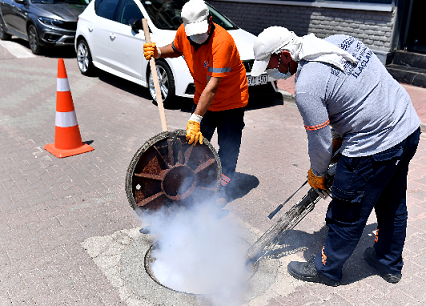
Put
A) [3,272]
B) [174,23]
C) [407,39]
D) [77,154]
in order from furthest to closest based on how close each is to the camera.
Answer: [407,39] < [174,23] < [77,154] < [3,272]

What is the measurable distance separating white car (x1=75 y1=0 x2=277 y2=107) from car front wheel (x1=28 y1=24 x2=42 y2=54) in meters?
2.66

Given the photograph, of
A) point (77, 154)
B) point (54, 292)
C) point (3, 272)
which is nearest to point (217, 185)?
point (54, 292)

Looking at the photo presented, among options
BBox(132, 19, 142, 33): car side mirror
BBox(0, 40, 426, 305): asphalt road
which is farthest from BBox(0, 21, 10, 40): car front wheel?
BBox(132, 19, 142, 33): car side mirror

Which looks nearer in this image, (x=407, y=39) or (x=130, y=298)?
(x=130, y=298)

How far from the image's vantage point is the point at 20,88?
8.09 m

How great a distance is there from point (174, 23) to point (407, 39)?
532 cm

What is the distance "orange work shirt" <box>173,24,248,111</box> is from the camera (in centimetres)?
343

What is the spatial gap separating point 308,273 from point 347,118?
1.23m

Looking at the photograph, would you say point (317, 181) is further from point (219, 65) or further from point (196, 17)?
point (196, 17)

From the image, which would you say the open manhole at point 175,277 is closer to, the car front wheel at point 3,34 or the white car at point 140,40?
the white car at point 140,40

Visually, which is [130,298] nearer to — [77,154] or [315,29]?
[77,154]

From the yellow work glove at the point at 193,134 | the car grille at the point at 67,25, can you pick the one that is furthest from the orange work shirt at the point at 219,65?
the car grille at the point at 67,25

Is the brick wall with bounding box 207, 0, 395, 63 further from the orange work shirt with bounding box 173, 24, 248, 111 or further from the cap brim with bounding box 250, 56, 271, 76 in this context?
the cap brim with bounding box 250, 56, 271, 76

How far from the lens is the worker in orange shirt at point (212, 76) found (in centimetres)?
328
